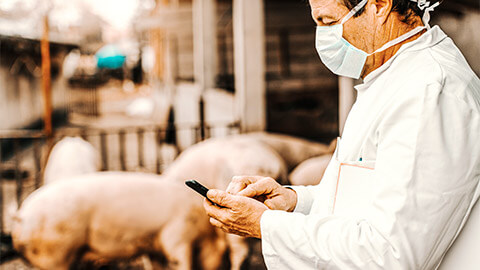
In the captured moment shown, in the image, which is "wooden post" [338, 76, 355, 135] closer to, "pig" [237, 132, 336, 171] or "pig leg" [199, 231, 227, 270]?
"pig" [237, 132, 336, 171]

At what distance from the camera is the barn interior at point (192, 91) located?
524cm

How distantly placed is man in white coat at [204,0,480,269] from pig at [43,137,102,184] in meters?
4.19

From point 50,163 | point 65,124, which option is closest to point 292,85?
point 50,163

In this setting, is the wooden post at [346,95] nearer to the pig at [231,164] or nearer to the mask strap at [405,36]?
the pig at [231,164]

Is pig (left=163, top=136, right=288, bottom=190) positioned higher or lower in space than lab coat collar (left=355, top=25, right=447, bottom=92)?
lower

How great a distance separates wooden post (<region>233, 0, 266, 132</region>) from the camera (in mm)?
6707

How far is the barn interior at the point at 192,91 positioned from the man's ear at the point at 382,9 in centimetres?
75

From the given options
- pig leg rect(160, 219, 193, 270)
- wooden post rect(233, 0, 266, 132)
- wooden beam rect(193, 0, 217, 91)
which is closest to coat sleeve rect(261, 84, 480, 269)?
pig leg rect(160, 219, 193, 270)

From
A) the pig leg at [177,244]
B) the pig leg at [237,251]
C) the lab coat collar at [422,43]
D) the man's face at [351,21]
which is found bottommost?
the pig leg at [237,251]

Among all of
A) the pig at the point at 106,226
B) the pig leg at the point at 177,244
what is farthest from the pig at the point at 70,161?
the pig leg at the point at 177,244

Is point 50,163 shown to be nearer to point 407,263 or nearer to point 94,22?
point 407,263

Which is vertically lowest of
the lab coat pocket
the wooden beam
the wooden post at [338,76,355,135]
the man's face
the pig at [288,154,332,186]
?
the pig at [288,154,332,186]

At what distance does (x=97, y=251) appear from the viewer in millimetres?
3777

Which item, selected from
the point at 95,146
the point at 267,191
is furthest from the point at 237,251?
the point at 95,146
